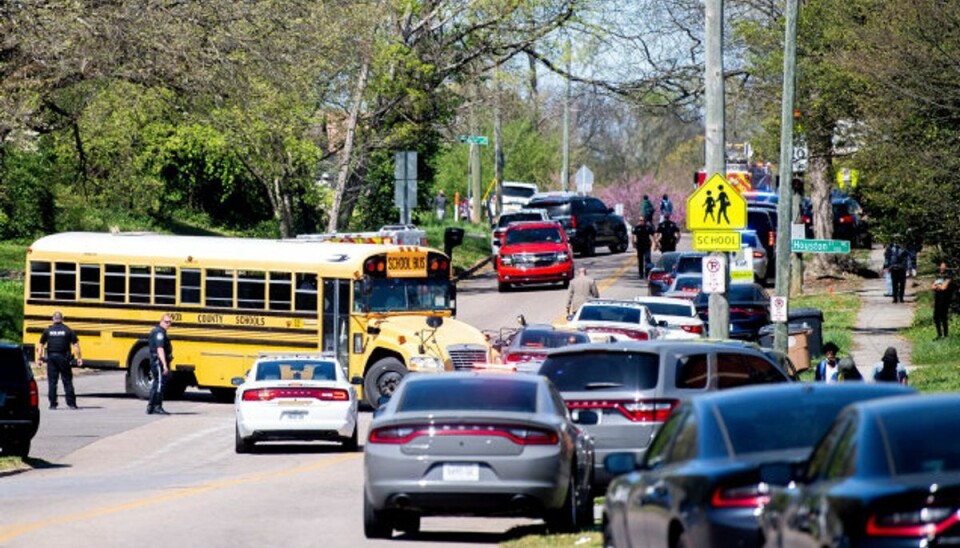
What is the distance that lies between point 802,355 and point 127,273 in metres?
12.9

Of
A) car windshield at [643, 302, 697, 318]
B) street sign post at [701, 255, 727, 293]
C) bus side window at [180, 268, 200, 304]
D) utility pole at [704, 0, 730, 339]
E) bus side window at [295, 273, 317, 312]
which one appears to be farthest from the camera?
car windshield at [643, 302, 697, 318]

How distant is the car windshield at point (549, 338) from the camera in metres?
30.8

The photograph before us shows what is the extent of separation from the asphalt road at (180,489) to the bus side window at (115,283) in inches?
75.8

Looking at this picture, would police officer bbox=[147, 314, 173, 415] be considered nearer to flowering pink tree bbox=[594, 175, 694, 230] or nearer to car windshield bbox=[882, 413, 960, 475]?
car windshield bbox=[882, 413, 960, 475]

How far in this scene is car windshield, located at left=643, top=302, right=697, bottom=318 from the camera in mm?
39875

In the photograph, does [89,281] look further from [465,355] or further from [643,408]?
[643,408]

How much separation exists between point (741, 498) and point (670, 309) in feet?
96.5

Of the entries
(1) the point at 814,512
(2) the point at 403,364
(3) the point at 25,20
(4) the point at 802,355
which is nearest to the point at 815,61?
(4) the point at 802,355

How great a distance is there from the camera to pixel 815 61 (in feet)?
151

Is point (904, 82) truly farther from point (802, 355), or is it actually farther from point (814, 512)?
point (814, 512)

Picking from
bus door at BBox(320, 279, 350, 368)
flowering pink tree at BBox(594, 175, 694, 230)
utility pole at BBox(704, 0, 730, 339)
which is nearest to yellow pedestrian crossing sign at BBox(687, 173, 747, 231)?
utility pole at BBox(704, 0, 730, 339)

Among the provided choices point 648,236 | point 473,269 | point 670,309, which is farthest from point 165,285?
point 473,269

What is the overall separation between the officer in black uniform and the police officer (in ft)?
5.07

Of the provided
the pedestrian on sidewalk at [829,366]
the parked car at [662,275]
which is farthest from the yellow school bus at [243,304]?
the parked car at [662,275]
